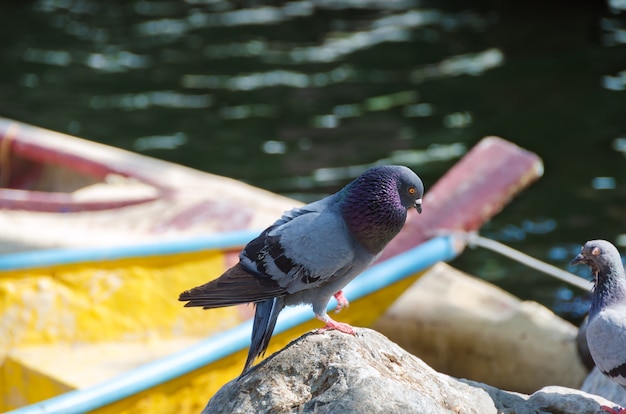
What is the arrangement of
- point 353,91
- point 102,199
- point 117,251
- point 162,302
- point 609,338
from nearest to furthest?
point 609,338 < point 117,251 < point 162,302 < point 102,199 < point 353,91

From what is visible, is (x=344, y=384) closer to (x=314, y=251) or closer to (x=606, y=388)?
(x=314, y=251)

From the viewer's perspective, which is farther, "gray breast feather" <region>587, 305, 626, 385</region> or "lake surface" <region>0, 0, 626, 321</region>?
"lake surface" <region>0, 0, 626, 321</region>

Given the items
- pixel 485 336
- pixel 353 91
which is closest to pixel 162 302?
pixel 485 336

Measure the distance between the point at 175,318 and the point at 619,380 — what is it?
2.81 metres

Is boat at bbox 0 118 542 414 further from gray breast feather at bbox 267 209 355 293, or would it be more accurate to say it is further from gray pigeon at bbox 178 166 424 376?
gray breast feather at bbox 267 209 355 293

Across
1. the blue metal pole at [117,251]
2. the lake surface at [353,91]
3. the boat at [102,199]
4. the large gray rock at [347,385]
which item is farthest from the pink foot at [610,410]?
the lake surface at [353,91]

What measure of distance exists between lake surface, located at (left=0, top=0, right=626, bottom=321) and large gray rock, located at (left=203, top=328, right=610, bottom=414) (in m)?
4.64

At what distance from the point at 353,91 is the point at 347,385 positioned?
962cm

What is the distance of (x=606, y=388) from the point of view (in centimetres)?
402

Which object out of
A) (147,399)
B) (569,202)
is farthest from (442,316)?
(569,202)

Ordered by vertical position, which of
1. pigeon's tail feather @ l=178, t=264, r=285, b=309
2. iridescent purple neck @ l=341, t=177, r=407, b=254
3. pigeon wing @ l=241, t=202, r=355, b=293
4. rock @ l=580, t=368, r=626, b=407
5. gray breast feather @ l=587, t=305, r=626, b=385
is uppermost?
iridescent purple neck @ l=341, t=177, r=407, b=254

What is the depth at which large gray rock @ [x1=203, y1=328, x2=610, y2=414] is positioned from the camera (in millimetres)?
2930

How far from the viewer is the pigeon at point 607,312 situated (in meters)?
3.22

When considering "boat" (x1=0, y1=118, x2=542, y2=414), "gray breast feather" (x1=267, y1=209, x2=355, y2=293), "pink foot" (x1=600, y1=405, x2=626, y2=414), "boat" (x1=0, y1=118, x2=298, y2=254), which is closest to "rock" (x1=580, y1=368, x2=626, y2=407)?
"pink foot" (x1=600, y1=405, x2=626, y2=414)
